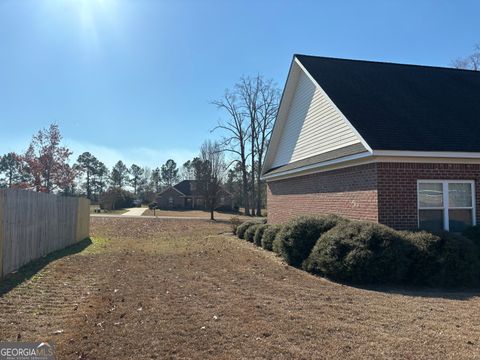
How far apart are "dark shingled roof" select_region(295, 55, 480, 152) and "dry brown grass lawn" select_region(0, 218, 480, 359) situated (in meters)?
4.34

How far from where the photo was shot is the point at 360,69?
1536cm

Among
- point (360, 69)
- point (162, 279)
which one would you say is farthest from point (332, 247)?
point (360, 69)

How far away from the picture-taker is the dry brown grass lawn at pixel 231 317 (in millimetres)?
4652

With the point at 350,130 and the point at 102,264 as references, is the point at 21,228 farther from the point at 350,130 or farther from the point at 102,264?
the point at 350,130

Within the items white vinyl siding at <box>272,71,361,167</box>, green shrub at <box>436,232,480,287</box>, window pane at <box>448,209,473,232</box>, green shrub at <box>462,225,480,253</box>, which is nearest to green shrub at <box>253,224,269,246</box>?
white vinyl siding at <box>272,71,361,167</box>

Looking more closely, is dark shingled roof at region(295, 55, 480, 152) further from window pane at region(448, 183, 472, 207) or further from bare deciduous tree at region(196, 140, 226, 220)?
bare deciduous tree at region(196, 140, 226, 220)

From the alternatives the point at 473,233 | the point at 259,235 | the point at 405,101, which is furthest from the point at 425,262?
the point at 259,235

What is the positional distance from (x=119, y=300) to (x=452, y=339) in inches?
201

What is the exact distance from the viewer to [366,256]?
333 inches

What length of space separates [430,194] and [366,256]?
3528 millimetres

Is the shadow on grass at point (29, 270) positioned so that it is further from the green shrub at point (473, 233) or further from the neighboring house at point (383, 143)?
the green shrub at point (473, 233)

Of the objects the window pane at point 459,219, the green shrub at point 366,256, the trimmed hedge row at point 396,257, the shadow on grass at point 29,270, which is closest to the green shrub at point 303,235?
the trimmed hedge row at point 396,257

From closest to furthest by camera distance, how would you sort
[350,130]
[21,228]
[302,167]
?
[21,228], [350,130], [302,167]

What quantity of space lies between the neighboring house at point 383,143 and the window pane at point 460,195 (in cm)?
3
